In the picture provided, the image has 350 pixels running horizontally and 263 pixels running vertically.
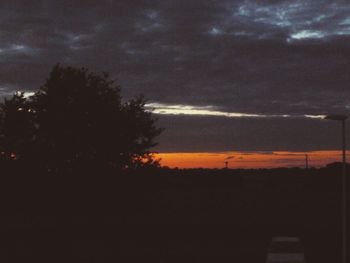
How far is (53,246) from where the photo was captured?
4306 centimetres

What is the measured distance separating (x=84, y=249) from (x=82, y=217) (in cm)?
1294

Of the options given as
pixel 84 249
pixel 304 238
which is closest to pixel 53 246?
pixel 84 249

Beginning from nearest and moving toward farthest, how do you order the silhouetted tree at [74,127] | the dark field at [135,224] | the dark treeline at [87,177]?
the dark field at [135,224], the dark treeline at [87,177], the silhouetted tree at [74,127]

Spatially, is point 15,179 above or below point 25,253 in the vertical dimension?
above

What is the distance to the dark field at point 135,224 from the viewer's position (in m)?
39.0

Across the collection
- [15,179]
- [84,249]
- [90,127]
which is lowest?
[84,249]

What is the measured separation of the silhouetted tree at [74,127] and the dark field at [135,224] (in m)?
2.09

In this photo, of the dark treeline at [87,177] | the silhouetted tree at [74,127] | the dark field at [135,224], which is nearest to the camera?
the dark field at [135,224]

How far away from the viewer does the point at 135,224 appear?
166 ft

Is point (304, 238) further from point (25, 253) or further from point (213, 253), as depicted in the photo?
point (25, 253)

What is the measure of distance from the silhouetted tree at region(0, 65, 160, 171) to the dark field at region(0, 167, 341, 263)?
6.87 ft

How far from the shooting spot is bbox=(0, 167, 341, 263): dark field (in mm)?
39031

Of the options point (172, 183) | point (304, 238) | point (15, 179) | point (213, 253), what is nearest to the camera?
point (213, 253)

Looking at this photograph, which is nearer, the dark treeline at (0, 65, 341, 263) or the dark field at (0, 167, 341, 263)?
the dark field at (0, 167, 341, 263)
